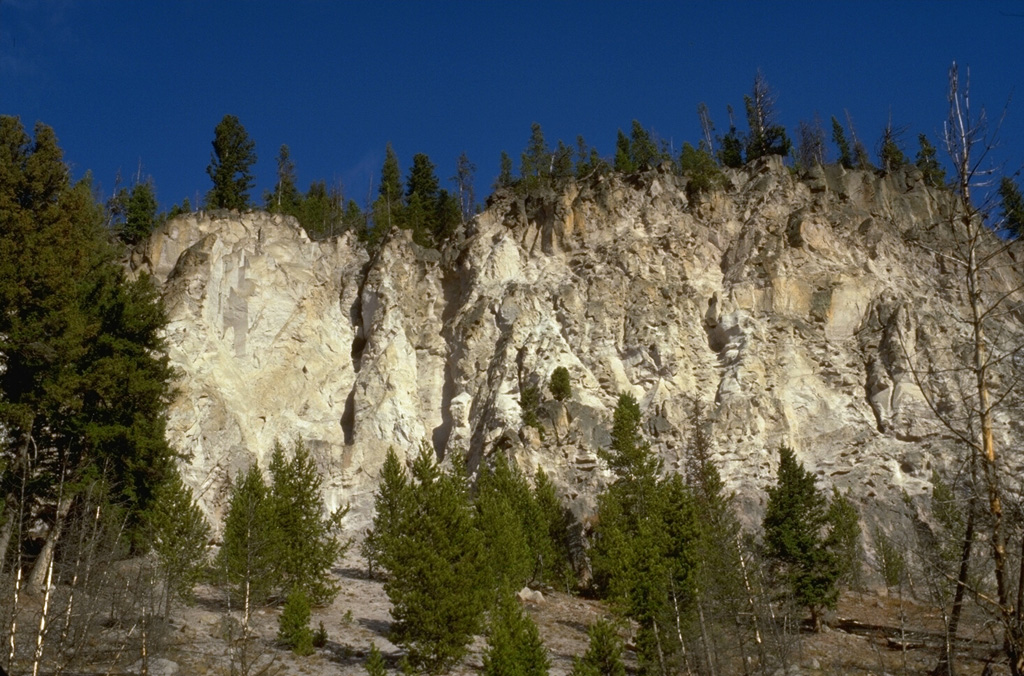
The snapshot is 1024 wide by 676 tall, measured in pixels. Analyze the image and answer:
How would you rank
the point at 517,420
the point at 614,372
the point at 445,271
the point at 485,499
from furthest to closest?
1. the point at 445,271
2. the point at 614,372
3. the point at 517,420
4. the point at 485,499

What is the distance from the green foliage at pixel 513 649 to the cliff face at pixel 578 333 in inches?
741

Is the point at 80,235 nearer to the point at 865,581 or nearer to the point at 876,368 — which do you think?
→ the point at 865,581

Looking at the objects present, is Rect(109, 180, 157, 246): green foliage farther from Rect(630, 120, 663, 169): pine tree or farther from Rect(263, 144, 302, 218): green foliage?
Rect(630, 120, 663, 169): pine tree

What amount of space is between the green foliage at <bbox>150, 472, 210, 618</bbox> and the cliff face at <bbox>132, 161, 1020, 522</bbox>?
1298 centimetres

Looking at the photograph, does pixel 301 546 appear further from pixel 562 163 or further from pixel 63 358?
pixel 562 163

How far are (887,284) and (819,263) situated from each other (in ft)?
13.4

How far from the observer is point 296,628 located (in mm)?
22047

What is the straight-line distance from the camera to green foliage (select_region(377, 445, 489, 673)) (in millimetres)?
21812

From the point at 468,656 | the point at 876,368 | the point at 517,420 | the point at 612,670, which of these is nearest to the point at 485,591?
the point at 468,656

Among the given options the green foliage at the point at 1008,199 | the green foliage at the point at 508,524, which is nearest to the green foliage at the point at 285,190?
the green foliage at the point at 508,524

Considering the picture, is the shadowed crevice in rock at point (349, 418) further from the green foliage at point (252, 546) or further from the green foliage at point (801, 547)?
the green foliage at point (801, 547)

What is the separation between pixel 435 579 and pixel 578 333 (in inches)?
1045

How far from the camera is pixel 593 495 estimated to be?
39.4 m

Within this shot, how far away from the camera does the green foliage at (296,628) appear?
21.8m
